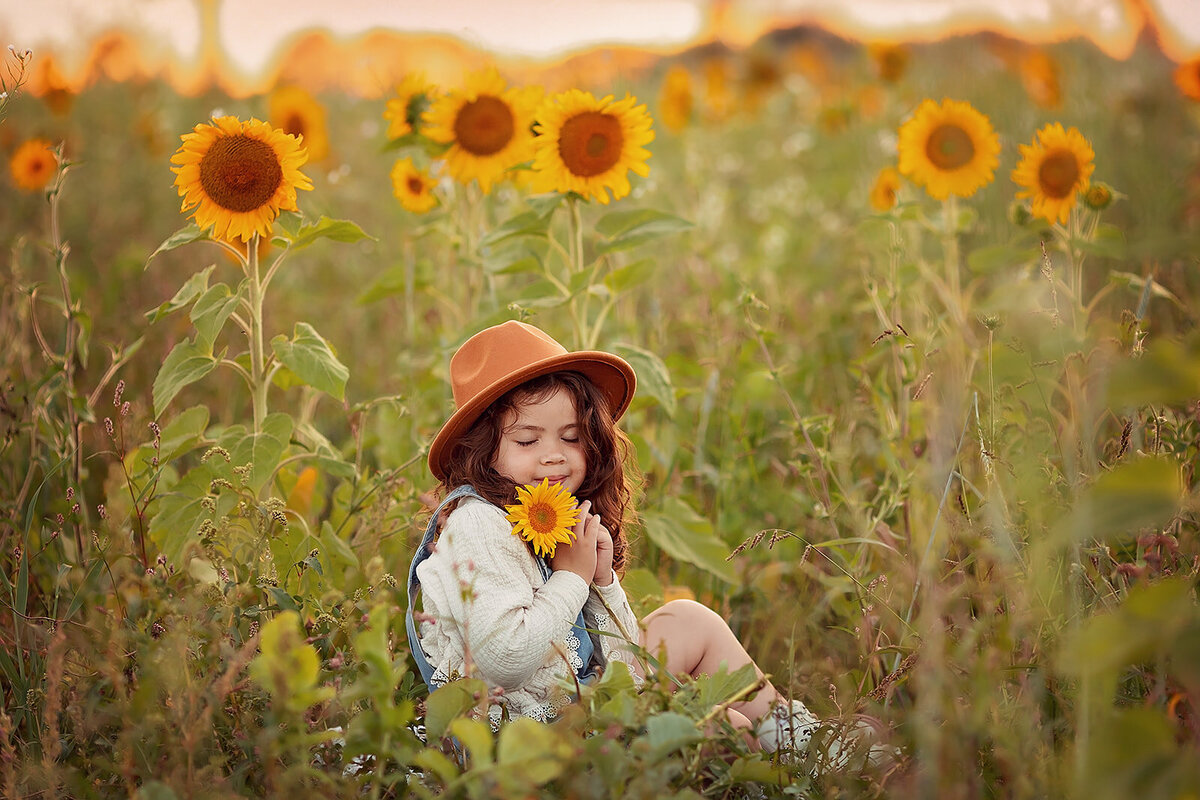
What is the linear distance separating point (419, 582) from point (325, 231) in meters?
0.73

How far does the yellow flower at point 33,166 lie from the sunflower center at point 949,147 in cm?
292

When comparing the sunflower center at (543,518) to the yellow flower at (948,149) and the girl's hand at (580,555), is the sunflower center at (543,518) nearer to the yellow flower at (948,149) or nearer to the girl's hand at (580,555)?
the girl's hand at (580,555)

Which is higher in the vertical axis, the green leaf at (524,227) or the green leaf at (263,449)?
the green leaf at (524,227)

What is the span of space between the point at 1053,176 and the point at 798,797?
185 cm

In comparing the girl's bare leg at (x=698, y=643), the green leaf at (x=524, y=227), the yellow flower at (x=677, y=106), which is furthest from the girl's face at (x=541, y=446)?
the yellow flower at (x=677, y=106)

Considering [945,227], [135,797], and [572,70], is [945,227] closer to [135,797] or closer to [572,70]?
[135,797]

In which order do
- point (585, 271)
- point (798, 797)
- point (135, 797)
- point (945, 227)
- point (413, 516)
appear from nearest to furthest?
point (135, 797), point (798, 797), point (413, 516), point (585, 271), point (945, 227)

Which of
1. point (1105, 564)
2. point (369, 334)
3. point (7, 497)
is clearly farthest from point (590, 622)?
point (369, 334)

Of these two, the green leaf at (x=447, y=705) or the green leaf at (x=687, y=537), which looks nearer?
the green leaf at (x=447, y=705)

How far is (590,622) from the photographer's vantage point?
1.97 meters

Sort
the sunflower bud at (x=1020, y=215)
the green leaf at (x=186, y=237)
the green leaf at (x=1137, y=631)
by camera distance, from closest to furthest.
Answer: the green leaf at (x=1137, y=631) → the green leaf at (x=186, y=237) → the sunflower bud at (x=1020, y=215)

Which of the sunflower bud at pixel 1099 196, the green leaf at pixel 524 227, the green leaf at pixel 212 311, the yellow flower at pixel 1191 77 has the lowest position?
the green leaf at pixel 212 311

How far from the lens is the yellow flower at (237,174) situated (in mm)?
1956

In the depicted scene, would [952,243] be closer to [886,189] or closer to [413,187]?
[886,189]
